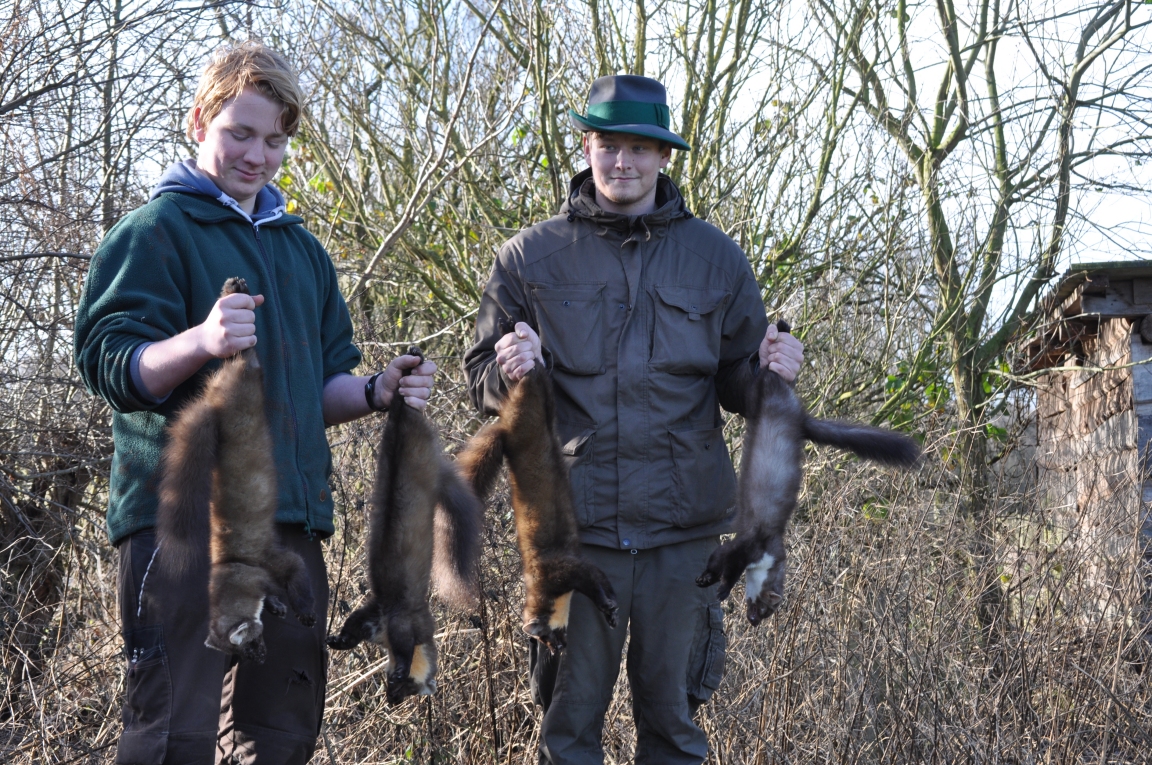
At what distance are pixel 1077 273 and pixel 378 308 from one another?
19.6 ft

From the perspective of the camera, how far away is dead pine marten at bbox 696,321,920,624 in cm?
362

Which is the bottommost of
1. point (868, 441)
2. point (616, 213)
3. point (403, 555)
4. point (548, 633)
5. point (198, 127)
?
point (548, 633)

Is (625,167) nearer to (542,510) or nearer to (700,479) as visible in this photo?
(700,479)

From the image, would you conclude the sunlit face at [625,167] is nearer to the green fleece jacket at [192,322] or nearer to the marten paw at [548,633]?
the green fleece jacket at [192,322]

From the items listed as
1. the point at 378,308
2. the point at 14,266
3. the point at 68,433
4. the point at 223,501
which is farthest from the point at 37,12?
the point at 223,501

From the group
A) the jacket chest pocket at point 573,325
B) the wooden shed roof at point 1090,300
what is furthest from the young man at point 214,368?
the wooden shed roof at point 1090,300

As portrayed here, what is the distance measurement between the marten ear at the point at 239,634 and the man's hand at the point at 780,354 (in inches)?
77.8

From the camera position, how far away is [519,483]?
3.60 m

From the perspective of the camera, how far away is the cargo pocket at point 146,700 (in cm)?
237

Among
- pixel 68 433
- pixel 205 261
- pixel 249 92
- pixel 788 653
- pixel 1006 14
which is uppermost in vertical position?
pixel 1006 14

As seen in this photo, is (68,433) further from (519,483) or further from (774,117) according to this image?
(774,117)

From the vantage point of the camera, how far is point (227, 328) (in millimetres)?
2400

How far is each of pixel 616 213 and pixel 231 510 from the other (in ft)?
5.91

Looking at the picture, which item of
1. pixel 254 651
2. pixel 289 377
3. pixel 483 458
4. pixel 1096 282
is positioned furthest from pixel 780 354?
pixel 1096 282
